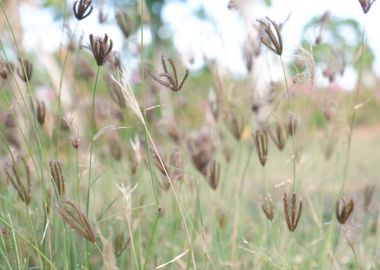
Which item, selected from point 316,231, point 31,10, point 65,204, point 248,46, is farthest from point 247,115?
point 31,10

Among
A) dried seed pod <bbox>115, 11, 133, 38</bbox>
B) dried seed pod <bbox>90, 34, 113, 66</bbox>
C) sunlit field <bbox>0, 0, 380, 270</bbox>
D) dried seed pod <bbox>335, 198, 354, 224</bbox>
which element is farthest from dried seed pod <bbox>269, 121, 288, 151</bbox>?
dried seed pod <bbox>90, 34, 113, 66</bbox>

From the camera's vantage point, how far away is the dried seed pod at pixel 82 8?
2.85 feet

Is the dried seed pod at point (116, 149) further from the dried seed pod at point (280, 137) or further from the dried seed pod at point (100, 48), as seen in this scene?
the dried seed pod at point (100, 48)

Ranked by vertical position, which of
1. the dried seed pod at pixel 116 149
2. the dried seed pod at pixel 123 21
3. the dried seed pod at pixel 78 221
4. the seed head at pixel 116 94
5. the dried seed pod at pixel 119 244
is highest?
the dried seed pod at pixel 123 21

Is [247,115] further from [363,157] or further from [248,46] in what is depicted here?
[363,157]

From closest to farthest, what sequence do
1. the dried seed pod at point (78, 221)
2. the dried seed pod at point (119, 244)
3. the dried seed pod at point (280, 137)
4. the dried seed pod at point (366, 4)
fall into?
the dried seed pod at point (78, 221) < the dried seed pod at point (366, 4) < the dried seed pod at point (119, 244) < the dried seed pod at point (280, 137)

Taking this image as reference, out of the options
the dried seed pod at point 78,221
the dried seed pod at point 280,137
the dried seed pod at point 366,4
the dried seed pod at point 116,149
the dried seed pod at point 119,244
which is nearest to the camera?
the dried seed pod at point 78,221

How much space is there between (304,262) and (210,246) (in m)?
0.24

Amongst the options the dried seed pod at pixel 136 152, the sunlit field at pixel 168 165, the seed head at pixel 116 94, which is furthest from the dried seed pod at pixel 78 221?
the seed head at pixel 116 94

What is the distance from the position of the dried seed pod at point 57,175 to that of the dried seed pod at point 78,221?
0.27ft

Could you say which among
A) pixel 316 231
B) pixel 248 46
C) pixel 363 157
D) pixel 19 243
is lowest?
pixel 363 157

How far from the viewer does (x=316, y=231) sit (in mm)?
1678

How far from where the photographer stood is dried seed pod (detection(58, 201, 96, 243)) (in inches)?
31.0

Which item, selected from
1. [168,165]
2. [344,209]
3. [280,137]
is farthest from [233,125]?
[344,209]
